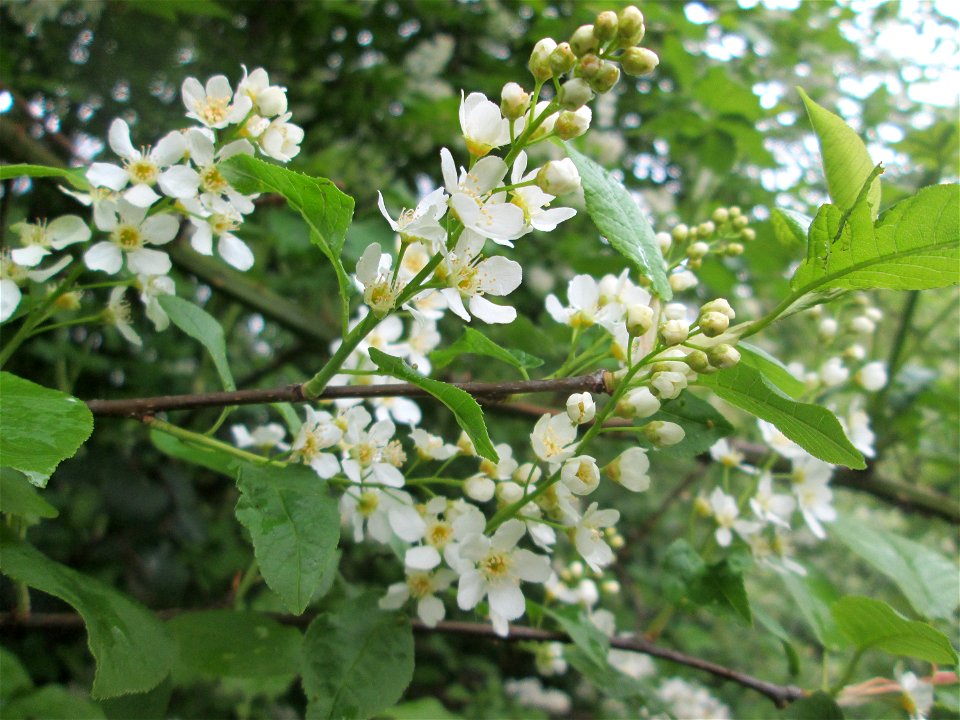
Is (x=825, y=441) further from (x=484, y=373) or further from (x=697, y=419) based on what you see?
(x=484, y=373)

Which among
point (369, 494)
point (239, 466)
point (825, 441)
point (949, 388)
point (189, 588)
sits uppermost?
point (825, 441)

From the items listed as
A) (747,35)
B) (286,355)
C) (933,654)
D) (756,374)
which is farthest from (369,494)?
(747,35)

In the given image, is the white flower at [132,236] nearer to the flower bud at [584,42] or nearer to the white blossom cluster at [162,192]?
the white blossom cluster at [162,192]

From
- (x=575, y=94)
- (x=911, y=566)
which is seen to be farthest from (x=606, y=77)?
(x=911, y=566)

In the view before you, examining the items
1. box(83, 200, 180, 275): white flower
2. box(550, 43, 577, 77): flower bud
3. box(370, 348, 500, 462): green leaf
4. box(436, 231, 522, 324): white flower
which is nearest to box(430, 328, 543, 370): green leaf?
box(436, 231, 522, 324): white flower

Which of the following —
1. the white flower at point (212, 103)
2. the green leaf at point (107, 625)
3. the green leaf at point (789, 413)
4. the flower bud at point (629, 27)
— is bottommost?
the green leaf at point (107, 625)

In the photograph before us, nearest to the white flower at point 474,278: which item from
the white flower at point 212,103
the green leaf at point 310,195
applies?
the green leaf at point 310,195

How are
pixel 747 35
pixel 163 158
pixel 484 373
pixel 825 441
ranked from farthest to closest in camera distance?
pixel 747 35 → pixel 484 373 → pixel 163 158 → pixel 825 441

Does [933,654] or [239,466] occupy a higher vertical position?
[239,466]
